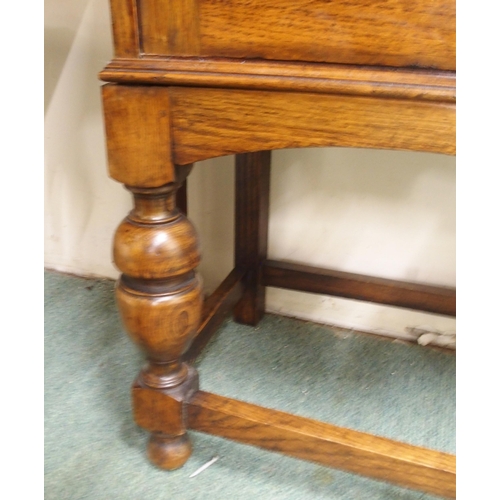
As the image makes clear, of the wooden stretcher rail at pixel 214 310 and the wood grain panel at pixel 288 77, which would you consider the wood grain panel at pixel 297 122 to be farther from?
the wooden stretcher rail at pixel 214 310

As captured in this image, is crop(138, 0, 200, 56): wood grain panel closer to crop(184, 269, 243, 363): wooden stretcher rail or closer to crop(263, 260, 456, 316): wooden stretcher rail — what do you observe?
crop(184, 269, 243, 363): wooden stretcher rail

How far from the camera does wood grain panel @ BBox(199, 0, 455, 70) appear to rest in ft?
Result: 1.26

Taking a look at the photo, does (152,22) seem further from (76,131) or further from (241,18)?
(76,131)

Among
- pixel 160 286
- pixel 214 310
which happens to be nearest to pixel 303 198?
pixel 214 310

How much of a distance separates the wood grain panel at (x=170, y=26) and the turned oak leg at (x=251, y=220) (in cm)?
39

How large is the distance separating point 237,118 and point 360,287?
45 cm

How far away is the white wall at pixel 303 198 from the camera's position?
87 centimetres

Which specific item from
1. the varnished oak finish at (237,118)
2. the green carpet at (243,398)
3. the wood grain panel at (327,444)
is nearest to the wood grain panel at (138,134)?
→ the varnished oak finish at (237,118)

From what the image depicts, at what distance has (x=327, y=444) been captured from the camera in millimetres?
557

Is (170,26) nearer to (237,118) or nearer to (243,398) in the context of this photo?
(237,118)

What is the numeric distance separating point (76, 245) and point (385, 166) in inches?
25.1

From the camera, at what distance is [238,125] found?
459 millimetres

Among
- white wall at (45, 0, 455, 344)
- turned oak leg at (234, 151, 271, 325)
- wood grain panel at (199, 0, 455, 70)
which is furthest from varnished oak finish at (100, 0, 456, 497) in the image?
white wall at (45, 0, 455, 344)
